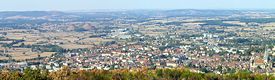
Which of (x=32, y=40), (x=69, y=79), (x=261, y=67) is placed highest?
(x=69, y=79)

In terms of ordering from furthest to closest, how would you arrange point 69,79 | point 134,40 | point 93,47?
point 134,40
point 93,47
point 69,79

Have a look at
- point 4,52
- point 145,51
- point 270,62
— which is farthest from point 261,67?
point 4,52

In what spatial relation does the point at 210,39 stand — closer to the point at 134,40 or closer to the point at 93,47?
the point at 134,40

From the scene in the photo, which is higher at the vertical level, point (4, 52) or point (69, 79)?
point (69, 79)

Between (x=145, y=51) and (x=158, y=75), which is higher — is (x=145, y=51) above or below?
below

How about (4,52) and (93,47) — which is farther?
(93,47)

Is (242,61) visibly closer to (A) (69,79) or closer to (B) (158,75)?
(B) (158,75)

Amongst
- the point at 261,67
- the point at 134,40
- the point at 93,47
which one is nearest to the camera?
the point at 261,67

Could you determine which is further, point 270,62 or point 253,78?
point 270,62

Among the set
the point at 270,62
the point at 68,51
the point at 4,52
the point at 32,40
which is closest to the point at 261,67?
the point at 270,62
